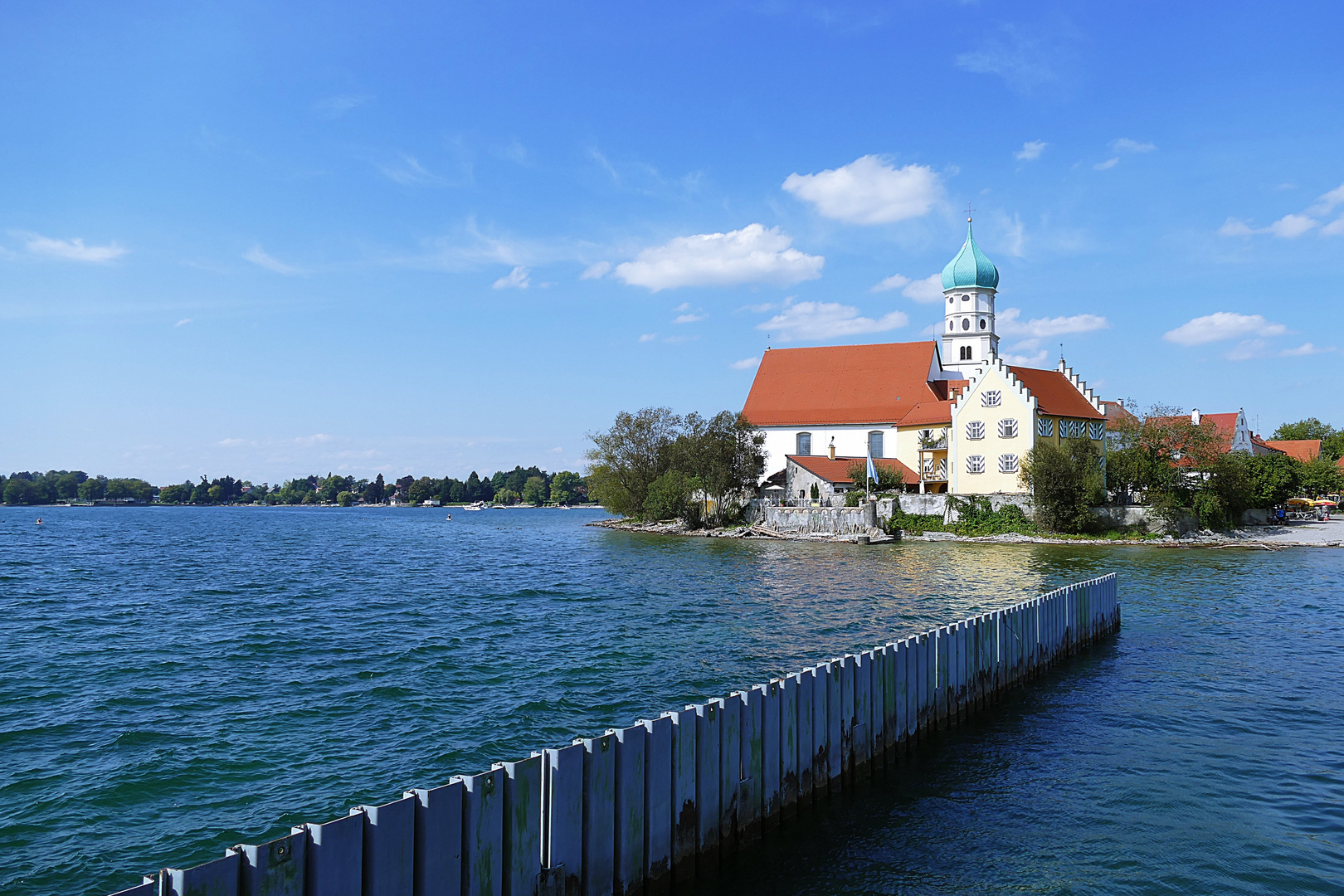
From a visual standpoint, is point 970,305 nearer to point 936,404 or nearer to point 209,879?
point 936,404

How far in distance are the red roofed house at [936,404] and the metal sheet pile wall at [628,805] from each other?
60489mm

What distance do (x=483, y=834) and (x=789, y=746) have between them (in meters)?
4.53

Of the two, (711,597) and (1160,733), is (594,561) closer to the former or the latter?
(711,597)

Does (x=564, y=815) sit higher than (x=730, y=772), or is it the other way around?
(x=564, y=815)

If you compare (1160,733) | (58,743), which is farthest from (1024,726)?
(58,743)

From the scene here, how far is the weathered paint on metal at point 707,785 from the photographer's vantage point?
849cm

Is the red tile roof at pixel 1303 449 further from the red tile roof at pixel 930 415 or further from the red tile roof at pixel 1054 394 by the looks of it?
the red tile roof at pixel 930 415

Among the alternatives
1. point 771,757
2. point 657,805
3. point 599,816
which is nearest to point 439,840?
point 599,816

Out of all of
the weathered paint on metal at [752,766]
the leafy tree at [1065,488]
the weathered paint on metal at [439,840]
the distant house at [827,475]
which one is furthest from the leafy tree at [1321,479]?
the weathered paint on metal at [439,840]

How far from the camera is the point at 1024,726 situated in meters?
14.5

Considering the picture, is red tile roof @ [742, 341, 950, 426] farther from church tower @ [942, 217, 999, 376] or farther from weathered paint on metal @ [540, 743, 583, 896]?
weathered paint on metal @ [540, 743, 583, 896]

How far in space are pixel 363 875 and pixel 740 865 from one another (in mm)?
4603

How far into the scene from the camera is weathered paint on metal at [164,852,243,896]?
492cm

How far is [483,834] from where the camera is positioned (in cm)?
645
